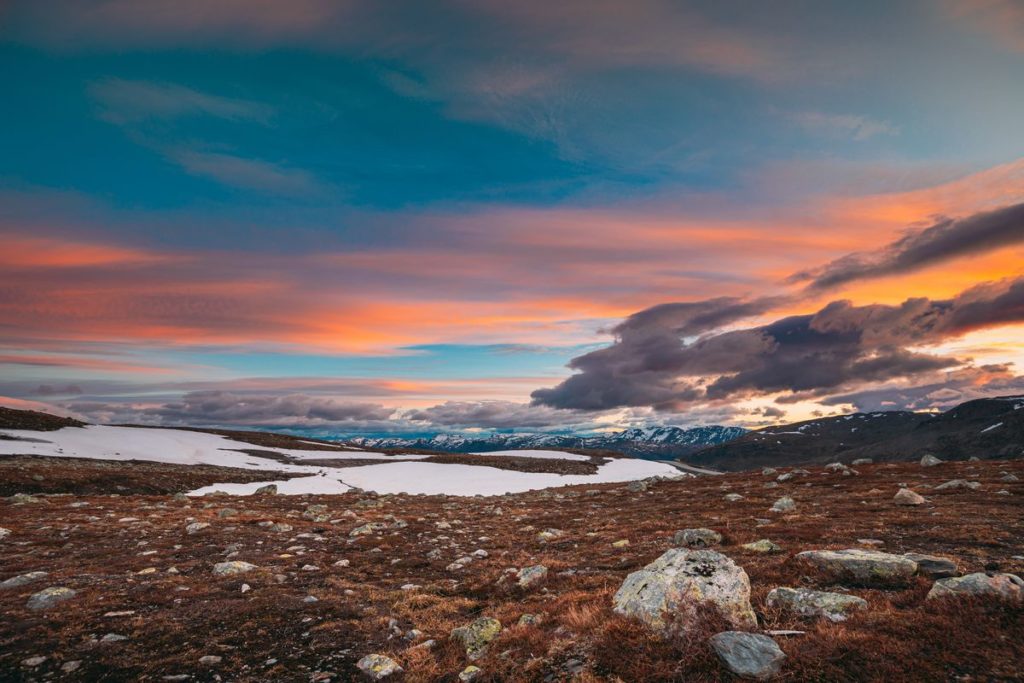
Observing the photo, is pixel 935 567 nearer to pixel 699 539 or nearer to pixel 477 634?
A: pixel 699 539

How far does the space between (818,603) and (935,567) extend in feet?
14.8

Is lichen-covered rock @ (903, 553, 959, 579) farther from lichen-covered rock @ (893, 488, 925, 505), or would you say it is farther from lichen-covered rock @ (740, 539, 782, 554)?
lichen-covered rock @ (893, 488, 925, 505)

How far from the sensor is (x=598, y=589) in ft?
35.1

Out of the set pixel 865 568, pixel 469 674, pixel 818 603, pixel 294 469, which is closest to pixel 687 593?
pixel 818 603

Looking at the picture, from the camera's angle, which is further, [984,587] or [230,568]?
[230,568]

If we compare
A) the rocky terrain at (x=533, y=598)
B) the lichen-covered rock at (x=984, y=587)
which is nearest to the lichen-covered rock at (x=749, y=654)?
the rocky terrain at (x=533, y=598)

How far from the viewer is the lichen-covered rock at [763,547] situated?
13324mm

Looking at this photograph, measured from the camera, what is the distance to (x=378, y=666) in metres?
7.80

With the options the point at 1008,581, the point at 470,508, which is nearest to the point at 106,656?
the point at 1008,581

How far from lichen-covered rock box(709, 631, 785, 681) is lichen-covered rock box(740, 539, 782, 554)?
8.13 metres

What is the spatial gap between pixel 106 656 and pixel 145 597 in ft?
12.9

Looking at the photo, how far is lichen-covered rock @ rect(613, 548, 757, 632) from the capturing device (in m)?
7.56

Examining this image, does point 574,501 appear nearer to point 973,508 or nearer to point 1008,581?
point 973,508

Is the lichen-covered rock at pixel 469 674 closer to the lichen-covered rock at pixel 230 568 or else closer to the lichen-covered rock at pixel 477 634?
the lichen-covered rock at pixel 477 634
